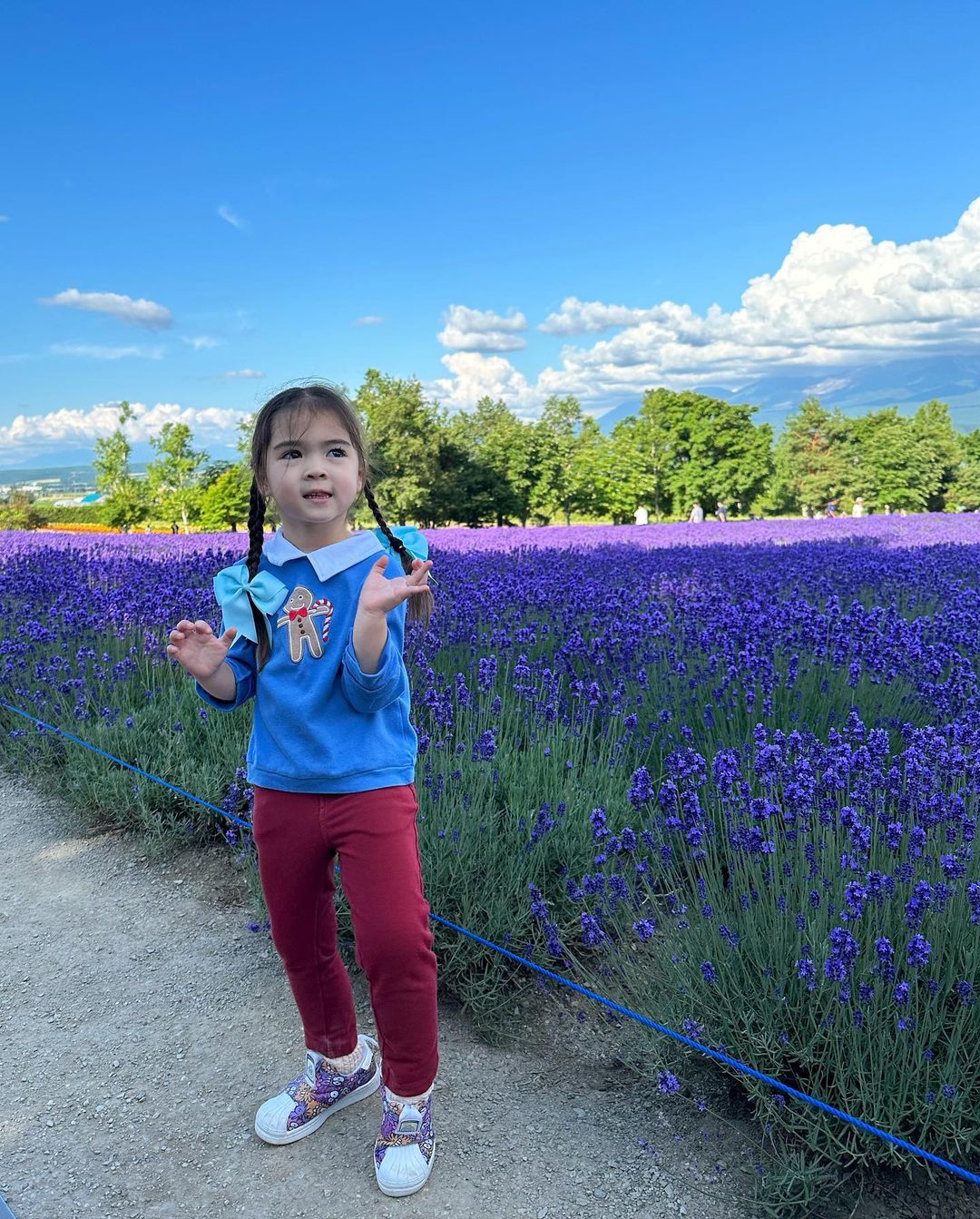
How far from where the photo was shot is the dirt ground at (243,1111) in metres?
1.87

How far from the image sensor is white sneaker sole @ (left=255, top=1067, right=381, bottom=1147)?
2031mm

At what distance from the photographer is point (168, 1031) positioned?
8.20 feet

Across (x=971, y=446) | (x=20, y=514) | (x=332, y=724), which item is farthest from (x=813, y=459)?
(x=332, y=724)

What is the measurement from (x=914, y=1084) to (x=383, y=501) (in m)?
37.9

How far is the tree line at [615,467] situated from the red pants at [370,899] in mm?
36018

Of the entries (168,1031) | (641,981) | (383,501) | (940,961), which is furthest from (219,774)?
(383,501)

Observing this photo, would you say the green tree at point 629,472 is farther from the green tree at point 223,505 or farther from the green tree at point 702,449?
the green tree at point 223,505

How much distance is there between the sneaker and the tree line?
1414 inches

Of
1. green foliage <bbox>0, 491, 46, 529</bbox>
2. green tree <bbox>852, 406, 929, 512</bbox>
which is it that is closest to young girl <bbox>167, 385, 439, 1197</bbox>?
green foliage <bbox>0, 491, 46, 529</bbox>

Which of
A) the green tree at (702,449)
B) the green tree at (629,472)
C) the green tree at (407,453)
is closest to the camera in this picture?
the green tree at (407,453)

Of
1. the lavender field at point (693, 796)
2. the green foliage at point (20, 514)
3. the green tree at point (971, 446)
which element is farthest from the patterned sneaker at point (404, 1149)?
the green tree at point (971, 446)

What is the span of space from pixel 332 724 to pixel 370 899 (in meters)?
0.36

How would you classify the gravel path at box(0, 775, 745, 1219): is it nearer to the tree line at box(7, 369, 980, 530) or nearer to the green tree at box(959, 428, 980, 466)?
the tree line at box(7, 369, 980, 530)

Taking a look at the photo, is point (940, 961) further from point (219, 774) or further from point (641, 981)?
point (219, 774)
